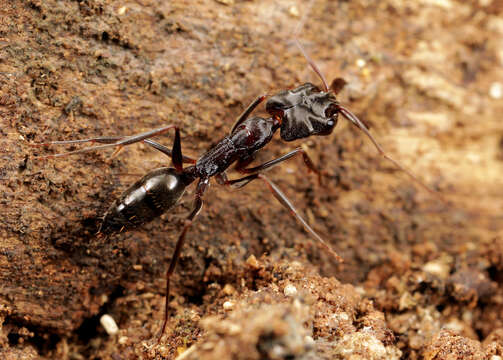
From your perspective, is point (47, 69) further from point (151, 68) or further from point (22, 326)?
point (22, 326)

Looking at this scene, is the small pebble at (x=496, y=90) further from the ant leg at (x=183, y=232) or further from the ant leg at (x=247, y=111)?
the ant leg at (x=183, y=232)

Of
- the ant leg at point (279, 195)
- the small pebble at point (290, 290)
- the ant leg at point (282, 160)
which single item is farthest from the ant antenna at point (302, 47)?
the small pebble at point (290, 290)

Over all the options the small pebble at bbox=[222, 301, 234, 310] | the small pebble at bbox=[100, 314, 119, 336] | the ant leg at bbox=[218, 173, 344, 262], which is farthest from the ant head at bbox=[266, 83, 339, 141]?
the small pebble at bbox=[100, 314, 119, 336]

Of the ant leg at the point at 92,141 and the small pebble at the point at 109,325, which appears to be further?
the small pebble at the point at 109,325

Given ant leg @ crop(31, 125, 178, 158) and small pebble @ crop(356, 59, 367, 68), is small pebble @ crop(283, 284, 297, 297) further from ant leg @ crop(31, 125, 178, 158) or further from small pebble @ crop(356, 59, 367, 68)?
small pebble @ crop(356, 59, 367, 68)

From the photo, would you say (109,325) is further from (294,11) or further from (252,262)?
(294,11)
